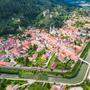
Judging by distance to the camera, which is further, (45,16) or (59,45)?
(45,16)

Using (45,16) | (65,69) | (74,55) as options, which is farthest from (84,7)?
(65,69)

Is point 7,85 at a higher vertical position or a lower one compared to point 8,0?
lower

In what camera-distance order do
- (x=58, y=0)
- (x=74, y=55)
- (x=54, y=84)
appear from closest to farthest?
(x=54, y=84), (x=74, y=55), (x=58, y=0)

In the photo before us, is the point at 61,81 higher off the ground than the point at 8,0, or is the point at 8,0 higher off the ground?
the point at 8,0

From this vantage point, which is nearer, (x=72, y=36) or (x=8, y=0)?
(x=72, y=36)

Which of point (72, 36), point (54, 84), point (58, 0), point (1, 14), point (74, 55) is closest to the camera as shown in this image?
point (54, 84)

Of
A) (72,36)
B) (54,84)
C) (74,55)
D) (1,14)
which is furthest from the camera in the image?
(1,14)

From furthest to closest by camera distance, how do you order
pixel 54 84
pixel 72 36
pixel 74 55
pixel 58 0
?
pixel 58 0 < pixel 72 36 < pixel 74 55 < pixel 54 84

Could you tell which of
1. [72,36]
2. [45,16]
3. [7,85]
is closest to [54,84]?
[7,85]

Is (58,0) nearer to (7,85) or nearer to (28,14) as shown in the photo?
(28,14)
